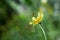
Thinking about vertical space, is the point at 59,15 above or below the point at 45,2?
below

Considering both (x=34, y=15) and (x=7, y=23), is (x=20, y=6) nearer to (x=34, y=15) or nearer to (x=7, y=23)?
(x=7, y=23)

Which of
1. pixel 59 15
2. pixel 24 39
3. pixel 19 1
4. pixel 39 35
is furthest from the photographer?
pixel 19 1

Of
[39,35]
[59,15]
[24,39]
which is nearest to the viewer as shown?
[39,35]

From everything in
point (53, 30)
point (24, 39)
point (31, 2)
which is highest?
point (31, 2)

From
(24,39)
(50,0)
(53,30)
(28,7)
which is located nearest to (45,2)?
(50,0)

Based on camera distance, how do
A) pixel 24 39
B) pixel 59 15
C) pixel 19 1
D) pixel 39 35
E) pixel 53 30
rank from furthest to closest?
pixel 19 1, pixel 59 15, pixel 53 30, pixel 24 39, pixel 39 35

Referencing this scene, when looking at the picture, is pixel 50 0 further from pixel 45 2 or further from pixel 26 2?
pixel 26 2

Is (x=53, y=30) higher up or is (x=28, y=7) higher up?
(x=28, y=7)

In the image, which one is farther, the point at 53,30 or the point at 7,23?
the point at 7,23

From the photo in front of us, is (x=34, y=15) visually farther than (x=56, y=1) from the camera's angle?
No
